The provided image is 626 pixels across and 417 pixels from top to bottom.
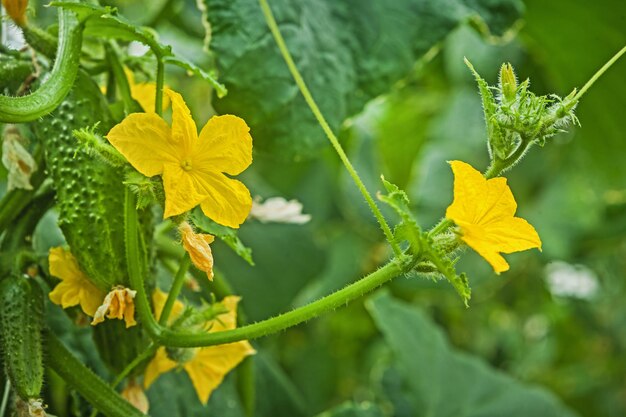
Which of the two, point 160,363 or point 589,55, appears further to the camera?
point 589,55

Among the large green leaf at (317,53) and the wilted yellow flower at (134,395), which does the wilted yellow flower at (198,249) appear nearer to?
the wilted yellow flower at (134,395)

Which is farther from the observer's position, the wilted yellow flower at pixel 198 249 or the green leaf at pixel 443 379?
the green leaf at pixel 443 379

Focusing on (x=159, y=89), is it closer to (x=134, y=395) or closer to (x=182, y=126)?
(x=182, y=126)

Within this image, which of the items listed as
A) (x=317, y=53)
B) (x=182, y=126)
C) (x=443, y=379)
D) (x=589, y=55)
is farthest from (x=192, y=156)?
(x=589, y=55)

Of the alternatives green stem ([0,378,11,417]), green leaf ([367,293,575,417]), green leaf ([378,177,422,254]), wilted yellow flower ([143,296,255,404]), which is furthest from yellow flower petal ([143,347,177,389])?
green leaf ([367,293,575,417])

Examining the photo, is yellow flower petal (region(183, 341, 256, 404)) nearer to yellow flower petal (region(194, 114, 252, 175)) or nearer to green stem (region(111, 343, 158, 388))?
green stem (region(111, 343, 158, 388))

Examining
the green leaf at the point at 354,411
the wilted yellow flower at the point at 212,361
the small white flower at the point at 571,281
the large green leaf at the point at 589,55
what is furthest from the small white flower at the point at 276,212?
the small white flower at the point at 571,281
